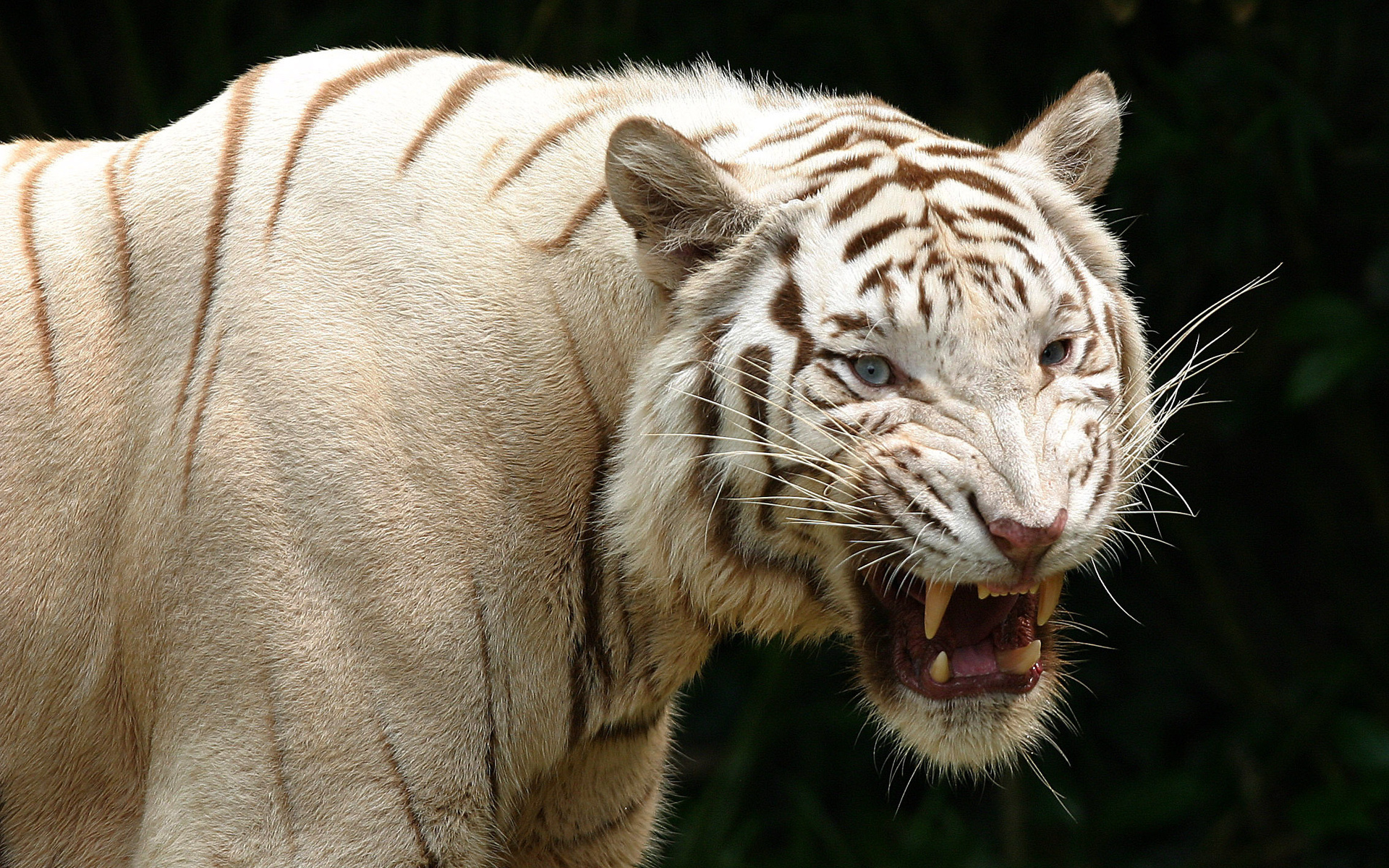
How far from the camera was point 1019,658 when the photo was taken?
1.58 meters

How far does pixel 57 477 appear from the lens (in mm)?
1604

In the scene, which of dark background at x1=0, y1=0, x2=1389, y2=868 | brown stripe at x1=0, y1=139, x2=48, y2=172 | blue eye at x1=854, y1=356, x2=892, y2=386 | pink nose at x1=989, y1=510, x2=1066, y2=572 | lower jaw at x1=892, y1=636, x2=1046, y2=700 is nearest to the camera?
pink nose at x1=989, y1=510, x2=1066, y2=572

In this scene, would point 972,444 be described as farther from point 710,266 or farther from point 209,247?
point 209,247

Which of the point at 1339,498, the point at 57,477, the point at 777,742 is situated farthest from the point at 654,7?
the point at 57,477

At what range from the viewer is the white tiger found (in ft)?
4.78

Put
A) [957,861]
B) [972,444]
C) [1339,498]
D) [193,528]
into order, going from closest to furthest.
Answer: [972,444]
[193,528]
[957,861]
[1339,498]

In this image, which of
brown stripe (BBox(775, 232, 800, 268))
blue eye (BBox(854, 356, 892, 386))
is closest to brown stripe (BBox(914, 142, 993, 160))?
brown stripe (BBox(775, 232, 800, 268))

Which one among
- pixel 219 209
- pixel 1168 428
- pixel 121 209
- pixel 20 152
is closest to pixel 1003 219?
pixel 219 209

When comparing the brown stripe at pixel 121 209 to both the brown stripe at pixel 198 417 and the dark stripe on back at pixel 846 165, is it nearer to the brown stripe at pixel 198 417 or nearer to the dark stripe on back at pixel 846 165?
the brown stripe at pixel 198 417

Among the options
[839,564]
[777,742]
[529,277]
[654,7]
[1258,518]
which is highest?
[529,277]

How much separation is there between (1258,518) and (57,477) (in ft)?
10.6

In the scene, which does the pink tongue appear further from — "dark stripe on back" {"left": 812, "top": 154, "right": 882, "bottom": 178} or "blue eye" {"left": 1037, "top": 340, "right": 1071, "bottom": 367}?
"dark stripe on back" {"left": 812, "top": 154, "right": 882, "bottom": 178}

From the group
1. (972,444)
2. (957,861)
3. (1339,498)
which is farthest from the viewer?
(1339,498)

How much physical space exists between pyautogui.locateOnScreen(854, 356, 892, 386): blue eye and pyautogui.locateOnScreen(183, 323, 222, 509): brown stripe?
70 centimetres
